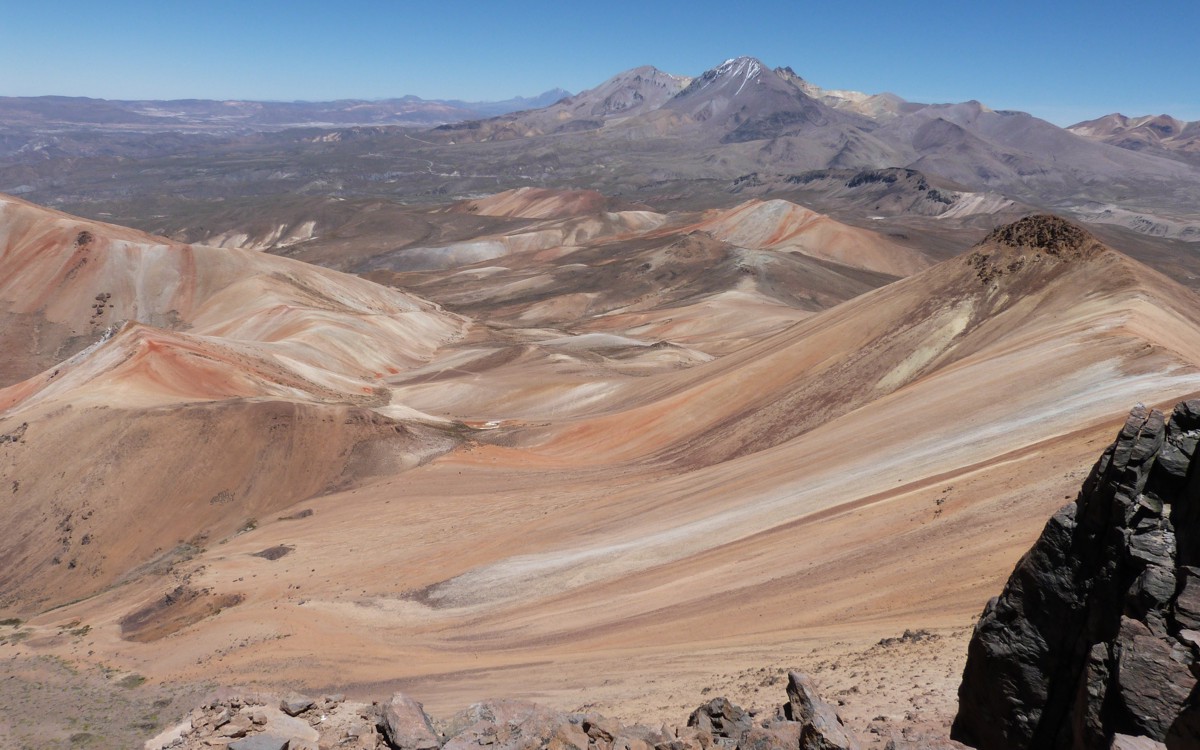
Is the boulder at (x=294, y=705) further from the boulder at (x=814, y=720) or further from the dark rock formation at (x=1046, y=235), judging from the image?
the dark rock formation at (x=1046, y=235)

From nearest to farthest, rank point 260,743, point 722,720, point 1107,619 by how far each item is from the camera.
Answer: point 1107,619 < point 722,720 < point 260,743

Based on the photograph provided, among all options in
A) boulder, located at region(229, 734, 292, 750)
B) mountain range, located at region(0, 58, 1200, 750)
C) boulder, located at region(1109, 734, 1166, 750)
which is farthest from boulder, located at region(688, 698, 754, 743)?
boulder, located at region(229, 734, 292, 750)

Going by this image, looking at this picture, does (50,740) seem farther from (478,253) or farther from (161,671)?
(478,253)

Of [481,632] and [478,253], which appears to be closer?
[481,632]

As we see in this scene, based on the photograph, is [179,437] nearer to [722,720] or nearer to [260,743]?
[260,743]

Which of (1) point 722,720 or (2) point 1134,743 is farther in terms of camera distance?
(1) point 722,720

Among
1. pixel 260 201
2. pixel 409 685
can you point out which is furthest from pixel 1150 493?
pixel 260 201

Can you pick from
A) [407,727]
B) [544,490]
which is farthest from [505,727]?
[544,490]
